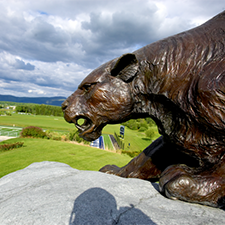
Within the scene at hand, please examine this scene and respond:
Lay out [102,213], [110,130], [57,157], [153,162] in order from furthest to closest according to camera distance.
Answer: [110,130] < [57,157] < [153,162] < [102,213]

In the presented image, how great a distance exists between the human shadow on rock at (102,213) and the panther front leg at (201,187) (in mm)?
564

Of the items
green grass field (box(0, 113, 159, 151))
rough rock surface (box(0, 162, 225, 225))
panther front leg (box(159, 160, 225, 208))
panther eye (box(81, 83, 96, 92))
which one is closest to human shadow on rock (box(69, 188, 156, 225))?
rough rock surface (box(0, 162, 225, 225))

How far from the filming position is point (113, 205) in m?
2.09

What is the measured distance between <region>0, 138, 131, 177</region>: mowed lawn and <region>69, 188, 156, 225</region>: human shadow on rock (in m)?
5.60

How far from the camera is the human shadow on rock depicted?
179cm

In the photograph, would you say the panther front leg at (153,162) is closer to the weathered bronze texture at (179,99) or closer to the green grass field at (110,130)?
the weathered bronze texture at (179,99)

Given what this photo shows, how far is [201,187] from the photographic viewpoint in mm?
2180

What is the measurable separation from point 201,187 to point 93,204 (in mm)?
1295

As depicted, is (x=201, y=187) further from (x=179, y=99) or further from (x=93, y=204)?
(x=93, y=204)

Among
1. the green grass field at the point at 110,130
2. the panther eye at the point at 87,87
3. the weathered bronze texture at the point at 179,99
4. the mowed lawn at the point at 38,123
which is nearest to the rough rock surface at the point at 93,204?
the weathered bronze texture at the point at 179,99

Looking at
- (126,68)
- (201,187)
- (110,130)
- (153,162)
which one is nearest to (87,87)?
(126,68)

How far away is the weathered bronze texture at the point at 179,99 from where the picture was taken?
204cm

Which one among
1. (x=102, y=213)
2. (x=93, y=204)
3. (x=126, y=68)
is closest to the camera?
(x=102, y=213)

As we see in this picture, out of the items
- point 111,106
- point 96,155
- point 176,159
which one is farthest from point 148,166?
point 96,155
